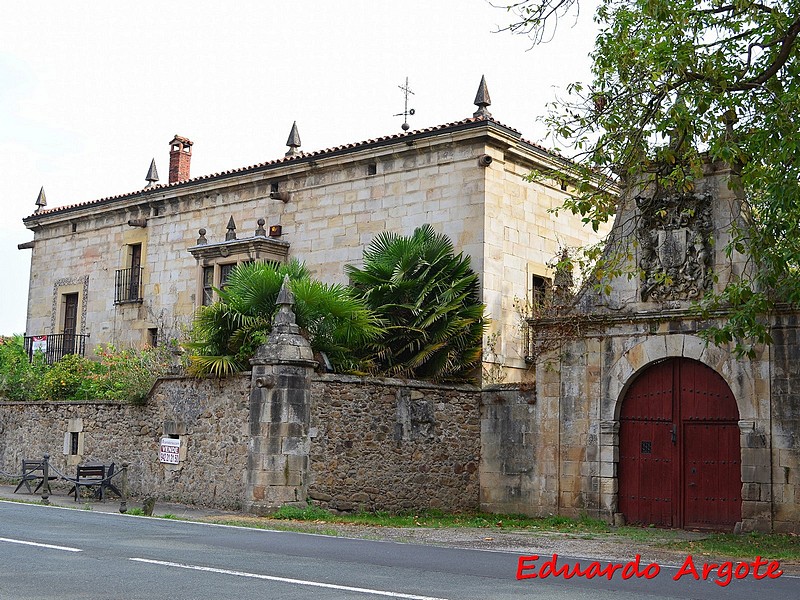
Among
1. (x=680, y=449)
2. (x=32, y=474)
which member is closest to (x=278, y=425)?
(x=680, y=449)

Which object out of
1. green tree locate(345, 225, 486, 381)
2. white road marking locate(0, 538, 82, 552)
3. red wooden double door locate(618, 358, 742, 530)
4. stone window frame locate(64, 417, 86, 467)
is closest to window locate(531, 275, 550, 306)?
green tree locate(345, 225, 486, 381)

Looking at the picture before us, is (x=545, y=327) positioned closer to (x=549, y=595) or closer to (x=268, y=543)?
(x=268, y=543)

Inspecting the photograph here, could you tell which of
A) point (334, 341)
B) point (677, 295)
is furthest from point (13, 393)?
point (677, 295)

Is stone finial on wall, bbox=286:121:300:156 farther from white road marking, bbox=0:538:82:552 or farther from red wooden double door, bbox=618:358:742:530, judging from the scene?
white road marking, bbox=0:538:82:552

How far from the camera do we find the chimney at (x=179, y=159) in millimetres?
29531

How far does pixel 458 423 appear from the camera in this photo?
19.7 m

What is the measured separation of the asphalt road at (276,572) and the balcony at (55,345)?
55.8 feet

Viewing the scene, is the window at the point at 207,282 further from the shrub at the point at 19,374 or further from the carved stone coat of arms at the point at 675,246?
the carved stone coat of arms at the point at 675,246

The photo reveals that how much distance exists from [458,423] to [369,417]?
2204 millimetres

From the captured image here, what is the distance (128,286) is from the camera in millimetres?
28344

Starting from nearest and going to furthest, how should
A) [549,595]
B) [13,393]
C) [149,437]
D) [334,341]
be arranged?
[549,595], [334,341], [149,437], [13,393]

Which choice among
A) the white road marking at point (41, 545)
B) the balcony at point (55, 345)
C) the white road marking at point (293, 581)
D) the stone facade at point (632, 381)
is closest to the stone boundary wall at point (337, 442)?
the stone facade at point (632, 381)

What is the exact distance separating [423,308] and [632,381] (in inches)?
171

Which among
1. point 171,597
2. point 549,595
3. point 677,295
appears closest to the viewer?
point 171,597
